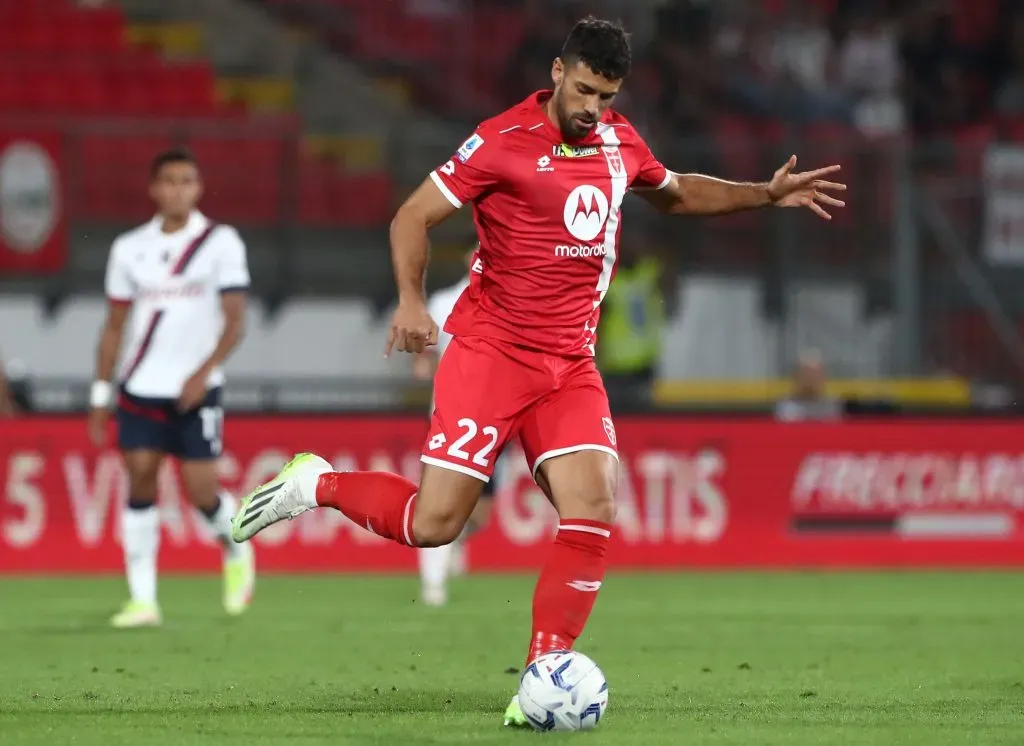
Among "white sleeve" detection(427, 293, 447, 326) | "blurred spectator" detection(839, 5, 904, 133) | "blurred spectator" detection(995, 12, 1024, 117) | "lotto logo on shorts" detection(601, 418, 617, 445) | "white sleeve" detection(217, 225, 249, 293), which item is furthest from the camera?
"blurred spectator" detection(839, 5, 904, 133)

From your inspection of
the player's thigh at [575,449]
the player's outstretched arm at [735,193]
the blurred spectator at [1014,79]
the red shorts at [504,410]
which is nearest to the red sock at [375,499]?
the red shorts at [504,410]

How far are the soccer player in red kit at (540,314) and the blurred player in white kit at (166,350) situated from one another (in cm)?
362

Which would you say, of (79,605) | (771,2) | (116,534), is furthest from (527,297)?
(771,2)

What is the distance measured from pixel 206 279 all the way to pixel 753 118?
11133 mm

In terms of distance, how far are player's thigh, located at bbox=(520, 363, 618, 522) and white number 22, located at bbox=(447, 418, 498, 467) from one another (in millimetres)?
163

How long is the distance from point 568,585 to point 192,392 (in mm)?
4477

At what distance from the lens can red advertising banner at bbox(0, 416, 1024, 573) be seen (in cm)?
1554

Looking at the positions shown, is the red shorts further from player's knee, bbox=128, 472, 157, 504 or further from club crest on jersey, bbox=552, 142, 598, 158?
player's knee, bbox=128, 472, 157, 504

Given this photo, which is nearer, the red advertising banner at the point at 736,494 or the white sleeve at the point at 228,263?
the white sleeve at the point at 228,263

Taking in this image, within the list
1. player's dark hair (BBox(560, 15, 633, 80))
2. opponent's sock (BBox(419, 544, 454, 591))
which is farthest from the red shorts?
opponent's sock (BBox(419, 544, 454, 591))

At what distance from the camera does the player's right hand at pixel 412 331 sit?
261 inches

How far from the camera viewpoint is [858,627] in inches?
434

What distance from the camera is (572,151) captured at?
714 centimetres

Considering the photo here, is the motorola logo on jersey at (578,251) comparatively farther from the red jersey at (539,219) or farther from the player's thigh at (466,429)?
the player's thigh at (466,429)
